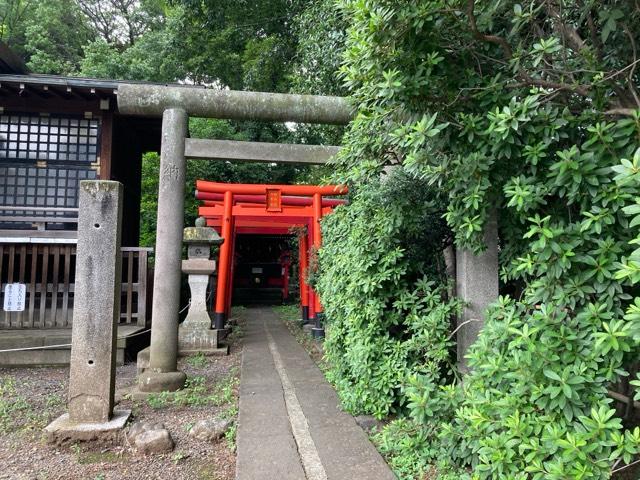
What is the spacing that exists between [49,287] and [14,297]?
0.79 meters

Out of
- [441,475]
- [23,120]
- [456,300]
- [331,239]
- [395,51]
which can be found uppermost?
[23,120]

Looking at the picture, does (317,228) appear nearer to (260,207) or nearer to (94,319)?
(260,207)

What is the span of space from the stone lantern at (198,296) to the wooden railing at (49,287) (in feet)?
2.82

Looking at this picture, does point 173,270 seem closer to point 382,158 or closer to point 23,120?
point 382,158

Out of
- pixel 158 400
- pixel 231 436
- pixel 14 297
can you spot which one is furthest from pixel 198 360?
pixel 14 297

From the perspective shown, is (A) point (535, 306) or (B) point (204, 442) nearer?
(A) point (535, 306)

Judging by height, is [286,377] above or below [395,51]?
below

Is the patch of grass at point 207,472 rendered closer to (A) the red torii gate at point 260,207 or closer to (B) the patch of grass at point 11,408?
(B) the patch of grass at point 11,408

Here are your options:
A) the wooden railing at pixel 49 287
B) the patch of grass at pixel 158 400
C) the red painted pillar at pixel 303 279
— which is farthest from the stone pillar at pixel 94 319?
the red painted pillar at pixel 303 279

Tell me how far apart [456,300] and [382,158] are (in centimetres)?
124

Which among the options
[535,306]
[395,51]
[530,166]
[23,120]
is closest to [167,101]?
[395,51]

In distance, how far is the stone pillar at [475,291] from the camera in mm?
2875

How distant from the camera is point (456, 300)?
2.94m

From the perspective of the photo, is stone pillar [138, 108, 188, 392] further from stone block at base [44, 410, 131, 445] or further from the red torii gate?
the red torii gate
